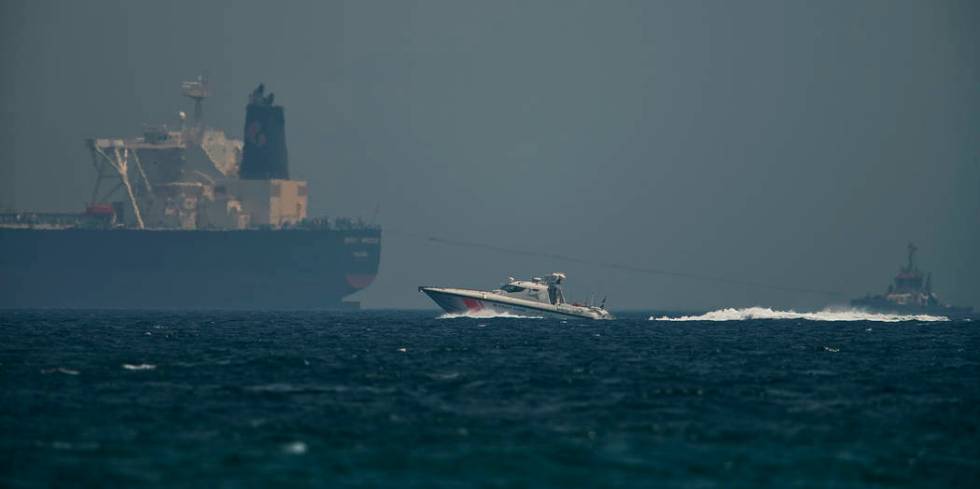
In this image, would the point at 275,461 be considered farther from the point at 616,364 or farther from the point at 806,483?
the point at 616,364

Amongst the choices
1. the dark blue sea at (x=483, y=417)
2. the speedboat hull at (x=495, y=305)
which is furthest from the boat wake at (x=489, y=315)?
the dark blue sea at (x=483, y=417)

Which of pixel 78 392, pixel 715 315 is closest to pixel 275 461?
pixel 78 392

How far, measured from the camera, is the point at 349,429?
42.4m

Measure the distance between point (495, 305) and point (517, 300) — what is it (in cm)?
188

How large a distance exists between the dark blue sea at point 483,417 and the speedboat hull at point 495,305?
43.8 metres

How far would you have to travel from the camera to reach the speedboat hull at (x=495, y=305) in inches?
4833

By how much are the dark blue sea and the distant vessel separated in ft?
144

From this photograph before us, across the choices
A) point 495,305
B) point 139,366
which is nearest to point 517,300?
point 495,305

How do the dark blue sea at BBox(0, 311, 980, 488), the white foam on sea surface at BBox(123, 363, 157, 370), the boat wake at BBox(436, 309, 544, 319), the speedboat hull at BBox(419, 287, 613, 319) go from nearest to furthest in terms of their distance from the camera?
the dark blue sea at BBox(0, 311, 980, 488) → the white foam on sea surface at BBox(123, 363, 157, 370) → the speedboat hull at BBox(419, 287, 613, 319) → the boat wake at BBox(436, 309, 544, 319)

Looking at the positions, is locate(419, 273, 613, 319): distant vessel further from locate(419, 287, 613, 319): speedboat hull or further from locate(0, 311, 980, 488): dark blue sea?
locate(0, 311, 980, 488): dark blue sea

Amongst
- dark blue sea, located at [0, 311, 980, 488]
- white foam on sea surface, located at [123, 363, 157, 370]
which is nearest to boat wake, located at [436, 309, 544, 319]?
dark blue sea, located at [0, 311, 980, 488]

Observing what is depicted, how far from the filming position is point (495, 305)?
123m

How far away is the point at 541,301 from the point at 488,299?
4808 millimetres

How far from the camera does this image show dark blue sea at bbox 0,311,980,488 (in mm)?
36031
